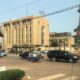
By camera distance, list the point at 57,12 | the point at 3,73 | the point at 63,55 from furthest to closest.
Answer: the point at 63,55 < the point at 57,12 < the point at 3,73

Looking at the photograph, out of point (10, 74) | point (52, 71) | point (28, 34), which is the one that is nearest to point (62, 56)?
point (52, 71)

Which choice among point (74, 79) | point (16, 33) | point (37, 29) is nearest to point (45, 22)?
point (37, 29)

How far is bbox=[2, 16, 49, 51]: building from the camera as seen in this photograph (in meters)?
132

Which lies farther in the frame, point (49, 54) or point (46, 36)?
point (46, 36)

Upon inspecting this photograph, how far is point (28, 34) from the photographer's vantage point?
138875 millimetres

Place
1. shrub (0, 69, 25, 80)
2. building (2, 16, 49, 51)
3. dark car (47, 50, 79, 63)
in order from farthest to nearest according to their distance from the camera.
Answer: building (2, 16, 49, 51) → dark car (47, 50, 79, 63) → shrub (0, 69, 25, 80)

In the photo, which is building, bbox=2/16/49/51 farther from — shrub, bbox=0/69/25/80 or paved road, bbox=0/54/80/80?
shrub, bbox=0/69/25/80

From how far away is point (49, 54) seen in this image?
4553 centimetres

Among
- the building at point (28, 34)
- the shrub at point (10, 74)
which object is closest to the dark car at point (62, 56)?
the shrub at point (10, 74)

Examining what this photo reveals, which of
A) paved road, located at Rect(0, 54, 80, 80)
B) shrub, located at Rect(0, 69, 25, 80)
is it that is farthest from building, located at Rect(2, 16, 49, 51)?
shrub, located at Rect(0, 69, 25, 80)

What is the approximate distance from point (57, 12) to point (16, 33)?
129545 mm

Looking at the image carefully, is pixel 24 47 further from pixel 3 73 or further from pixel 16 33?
pixel 3 73

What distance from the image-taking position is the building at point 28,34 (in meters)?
132

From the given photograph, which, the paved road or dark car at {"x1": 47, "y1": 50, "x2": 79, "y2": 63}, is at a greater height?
dark car at {"x1": 47, "y1": 50, "x2": 79, "y2": 63}
